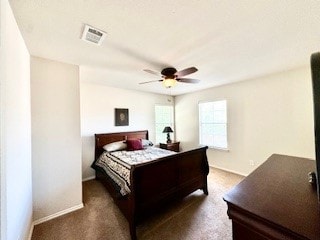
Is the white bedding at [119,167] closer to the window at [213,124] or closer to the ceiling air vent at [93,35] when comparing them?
the ceiling air vent at [93,35]

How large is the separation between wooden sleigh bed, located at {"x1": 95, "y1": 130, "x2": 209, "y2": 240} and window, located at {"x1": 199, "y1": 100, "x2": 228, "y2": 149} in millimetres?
1598

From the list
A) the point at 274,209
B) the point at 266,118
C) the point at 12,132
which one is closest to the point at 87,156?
the point at 12,132

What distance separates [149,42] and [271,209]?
190 centimetres

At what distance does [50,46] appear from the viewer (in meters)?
1.92

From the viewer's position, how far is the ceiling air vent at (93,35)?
159cm

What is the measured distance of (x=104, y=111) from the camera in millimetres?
3988

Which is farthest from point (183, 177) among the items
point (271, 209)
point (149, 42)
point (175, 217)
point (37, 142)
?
point (37, 142)

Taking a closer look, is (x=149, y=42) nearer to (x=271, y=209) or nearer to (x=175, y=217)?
(x=271, y=209)

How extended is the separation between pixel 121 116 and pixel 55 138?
208 cm

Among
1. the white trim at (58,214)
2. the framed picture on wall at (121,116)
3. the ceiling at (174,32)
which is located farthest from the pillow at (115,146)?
the ceiling at (174,32)

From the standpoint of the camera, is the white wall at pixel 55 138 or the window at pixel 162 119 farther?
the window at pixel 162 119

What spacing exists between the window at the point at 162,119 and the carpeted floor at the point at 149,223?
8.87ft

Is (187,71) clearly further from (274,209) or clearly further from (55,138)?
(55,138)

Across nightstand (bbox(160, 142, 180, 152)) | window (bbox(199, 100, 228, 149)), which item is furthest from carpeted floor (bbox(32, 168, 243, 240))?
nightstand (bbox(160, 142, 180, 152))
